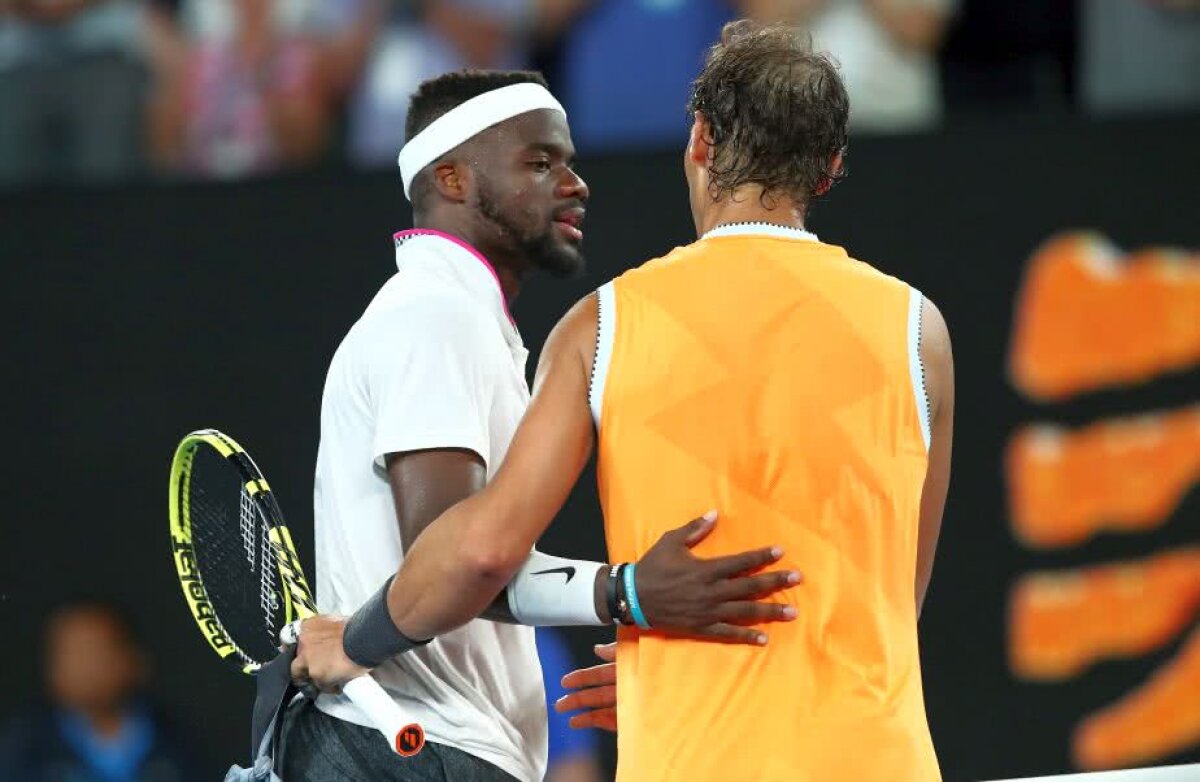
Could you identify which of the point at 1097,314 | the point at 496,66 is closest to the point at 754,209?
→ the point at 496,66

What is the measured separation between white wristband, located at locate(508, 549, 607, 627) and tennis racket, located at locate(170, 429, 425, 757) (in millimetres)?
486

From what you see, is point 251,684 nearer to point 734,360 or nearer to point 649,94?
point 649,94

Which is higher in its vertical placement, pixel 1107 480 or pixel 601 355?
pixel 601 355

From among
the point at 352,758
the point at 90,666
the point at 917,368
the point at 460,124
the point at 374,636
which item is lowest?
the point at 90,666

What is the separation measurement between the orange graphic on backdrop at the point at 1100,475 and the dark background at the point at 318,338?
0.16ft

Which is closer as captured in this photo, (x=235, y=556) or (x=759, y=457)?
(x=759, y=457)

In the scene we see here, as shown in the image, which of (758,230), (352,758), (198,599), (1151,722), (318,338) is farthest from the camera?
(318,338)

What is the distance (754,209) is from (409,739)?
2.66 feet

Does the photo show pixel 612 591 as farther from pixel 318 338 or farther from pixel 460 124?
pixel 318 338

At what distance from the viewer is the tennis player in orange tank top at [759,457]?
2.05 meters

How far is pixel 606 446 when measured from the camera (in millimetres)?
2104

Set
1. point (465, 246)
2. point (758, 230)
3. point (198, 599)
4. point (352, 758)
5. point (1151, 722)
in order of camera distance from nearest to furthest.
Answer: point (758, 230)
point (352, 758)
point (465, 246)
point (198, 599)
point (1151, 722)

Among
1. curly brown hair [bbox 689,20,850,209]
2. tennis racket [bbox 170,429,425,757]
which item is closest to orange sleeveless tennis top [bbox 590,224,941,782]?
curly brown hair [bbox 689,20,850,209]

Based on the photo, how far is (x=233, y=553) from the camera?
315 centimetres
